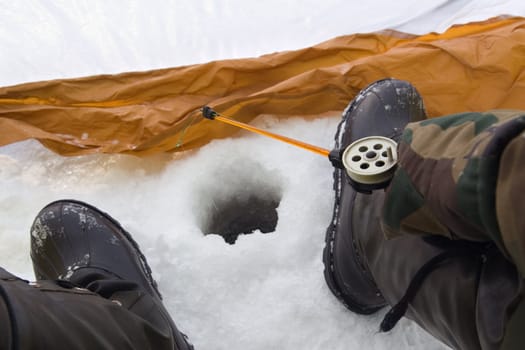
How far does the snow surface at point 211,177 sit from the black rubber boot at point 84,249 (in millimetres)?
66

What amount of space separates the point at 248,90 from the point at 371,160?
589mm

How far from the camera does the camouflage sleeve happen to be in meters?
0.38

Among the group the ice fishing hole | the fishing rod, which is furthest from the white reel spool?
the ice fishing hole

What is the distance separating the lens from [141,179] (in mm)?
1130

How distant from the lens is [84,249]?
3.01 feet

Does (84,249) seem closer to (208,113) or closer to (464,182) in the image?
(208,113)

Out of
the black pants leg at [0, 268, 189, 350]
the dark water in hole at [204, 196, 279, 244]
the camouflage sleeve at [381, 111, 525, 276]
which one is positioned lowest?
the dark water in hole at [204, 196, 279, 244]

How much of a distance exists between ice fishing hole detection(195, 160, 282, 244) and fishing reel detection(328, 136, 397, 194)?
45 centimetres

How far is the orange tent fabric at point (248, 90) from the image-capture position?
1.08m

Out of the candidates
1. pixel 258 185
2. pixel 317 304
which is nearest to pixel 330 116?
pixel 258 185

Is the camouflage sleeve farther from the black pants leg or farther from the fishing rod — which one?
the black pants leg

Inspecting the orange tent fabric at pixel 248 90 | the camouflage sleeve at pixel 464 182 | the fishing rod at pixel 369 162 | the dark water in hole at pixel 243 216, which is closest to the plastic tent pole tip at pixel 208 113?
the orange tent fabric at pixel 248 90

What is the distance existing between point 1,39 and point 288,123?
79 centimetres

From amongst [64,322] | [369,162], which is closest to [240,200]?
[369,162]
